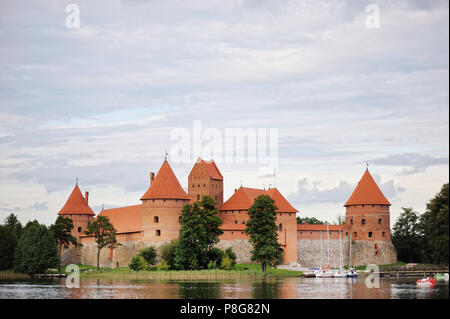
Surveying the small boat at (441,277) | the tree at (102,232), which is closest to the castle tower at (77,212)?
the tree at (102,232)

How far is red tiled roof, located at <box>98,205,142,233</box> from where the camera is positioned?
2768 inches

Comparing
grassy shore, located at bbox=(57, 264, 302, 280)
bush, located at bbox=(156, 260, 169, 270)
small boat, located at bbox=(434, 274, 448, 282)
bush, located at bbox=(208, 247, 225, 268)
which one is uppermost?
bush, located at bbox=(208, 247, 225, 268)

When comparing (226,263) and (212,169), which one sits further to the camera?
(212,169)

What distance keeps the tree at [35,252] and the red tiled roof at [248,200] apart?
57.7ft

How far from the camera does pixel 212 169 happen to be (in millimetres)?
74375

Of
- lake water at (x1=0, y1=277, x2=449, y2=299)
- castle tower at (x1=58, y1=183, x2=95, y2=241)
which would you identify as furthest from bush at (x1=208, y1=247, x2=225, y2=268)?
castle tower at (x1=58, y1=183, x2=95, y2=241)

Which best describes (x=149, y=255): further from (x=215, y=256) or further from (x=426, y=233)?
(x=426, y=233)

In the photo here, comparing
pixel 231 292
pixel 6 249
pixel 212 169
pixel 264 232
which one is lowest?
pixel 231 292

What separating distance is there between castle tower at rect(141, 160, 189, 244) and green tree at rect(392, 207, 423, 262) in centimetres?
2222

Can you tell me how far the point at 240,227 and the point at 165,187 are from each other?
25.1 ft

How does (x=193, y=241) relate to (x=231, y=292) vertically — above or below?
above

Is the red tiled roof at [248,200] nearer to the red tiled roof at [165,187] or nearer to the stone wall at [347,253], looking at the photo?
the stone wall at [347,253]

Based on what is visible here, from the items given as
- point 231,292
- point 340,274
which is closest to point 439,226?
point 340,274

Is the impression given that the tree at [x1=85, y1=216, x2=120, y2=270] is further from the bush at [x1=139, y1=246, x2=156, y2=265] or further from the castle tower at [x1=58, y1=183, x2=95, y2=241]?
the castle tower at [x1=58, y1=183, x2=95, y2=241]
